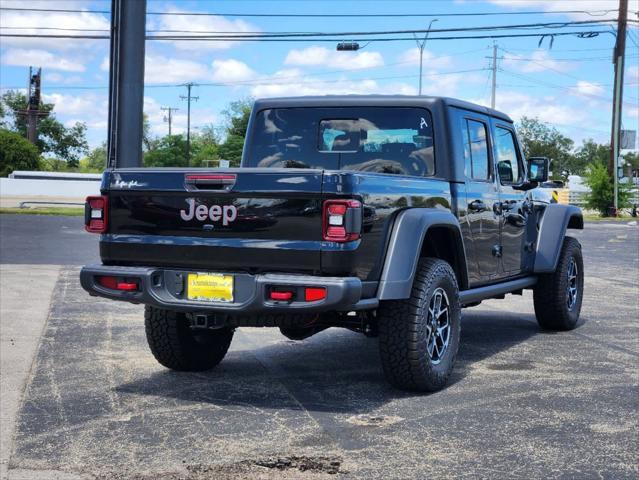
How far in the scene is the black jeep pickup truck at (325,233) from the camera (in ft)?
17.6

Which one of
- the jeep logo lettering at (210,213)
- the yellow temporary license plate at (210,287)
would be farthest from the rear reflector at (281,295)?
the jeep logo lettering at (210,213)

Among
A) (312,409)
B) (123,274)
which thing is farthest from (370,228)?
(123,274)

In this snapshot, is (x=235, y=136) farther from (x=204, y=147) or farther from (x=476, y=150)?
(x=476, y=150)

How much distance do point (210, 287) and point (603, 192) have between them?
40466 millimetres

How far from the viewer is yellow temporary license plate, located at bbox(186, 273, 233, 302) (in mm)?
5543

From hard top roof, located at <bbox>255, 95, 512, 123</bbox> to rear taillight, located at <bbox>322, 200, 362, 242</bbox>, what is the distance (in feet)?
6.34

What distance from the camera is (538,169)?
8352 mm

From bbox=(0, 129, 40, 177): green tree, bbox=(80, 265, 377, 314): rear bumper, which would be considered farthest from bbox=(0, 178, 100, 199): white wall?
bbox=(80, 265, 377, 314): rear bumper

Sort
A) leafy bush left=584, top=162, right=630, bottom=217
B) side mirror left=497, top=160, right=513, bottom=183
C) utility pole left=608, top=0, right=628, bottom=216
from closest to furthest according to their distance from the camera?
side mirror left=497, top=160, right=513, bottom=183
utility pole left=608, top=0, right=628, bottom=216
leafy bush left=584, top=162, right=630, bottom=217

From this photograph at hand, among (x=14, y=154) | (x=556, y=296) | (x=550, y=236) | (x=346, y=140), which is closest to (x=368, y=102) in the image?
(x=346, y=140)

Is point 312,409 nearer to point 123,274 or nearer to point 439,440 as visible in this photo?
point 439,440

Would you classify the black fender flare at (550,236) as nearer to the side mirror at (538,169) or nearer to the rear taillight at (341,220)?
the side mirror at (538,169)

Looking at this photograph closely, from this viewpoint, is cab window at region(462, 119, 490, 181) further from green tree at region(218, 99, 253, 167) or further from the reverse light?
green tree at region(218, 99, 253, 167)

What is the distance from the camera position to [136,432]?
200 inches
